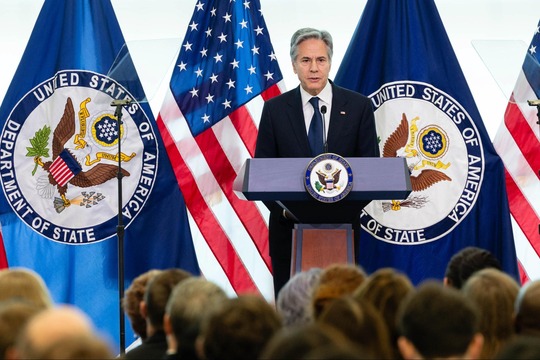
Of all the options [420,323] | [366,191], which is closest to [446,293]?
[420,323]

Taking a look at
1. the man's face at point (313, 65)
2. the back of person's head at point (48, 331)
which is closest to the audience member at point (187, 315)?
the back of person's head at point (48, 331)

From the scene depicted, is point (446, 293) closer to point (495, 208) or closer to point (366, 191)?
point (366, 191)

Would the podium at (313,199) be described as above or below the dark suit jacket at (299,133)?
below

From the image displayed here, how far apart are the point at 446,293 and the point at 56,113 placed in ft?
14.9

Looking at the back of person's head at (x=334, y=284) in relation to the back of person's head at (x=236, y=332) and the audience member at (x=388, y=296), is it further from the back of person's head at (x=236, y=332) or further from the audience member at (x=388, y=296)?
the back of person's head at (x=236, y=332)

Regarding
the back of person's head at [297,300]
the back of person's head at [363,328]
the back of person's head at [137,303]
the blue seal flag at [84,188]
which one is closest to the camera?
the back of person's head at [363,328]

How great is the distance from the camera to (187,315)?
9.71 feet

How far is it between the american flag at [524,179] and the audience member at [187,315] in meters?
4.03

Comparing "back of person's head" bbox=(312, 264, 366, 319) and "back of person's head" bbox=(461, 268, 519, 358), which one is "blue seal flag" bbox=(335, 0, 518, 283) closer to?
"back of person's head" bbox=(312, 264, 366, 319)

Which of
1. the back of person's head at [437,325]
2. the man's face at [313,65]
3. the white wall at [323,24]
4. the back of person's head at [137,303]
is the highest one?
the white wall at [323,24]

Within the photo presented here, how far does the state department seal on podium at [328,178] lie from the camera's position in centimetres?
443

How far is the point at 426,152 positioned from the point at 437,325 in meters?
4.23

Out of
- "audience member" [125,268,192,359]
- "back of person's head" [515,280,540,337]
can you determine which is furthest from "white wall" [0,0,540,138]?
"back of person's head" [515,280,540,337]

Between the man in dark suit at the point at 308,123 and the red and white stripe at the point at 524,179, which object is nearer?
the man in dark suit at the point at 308,123
